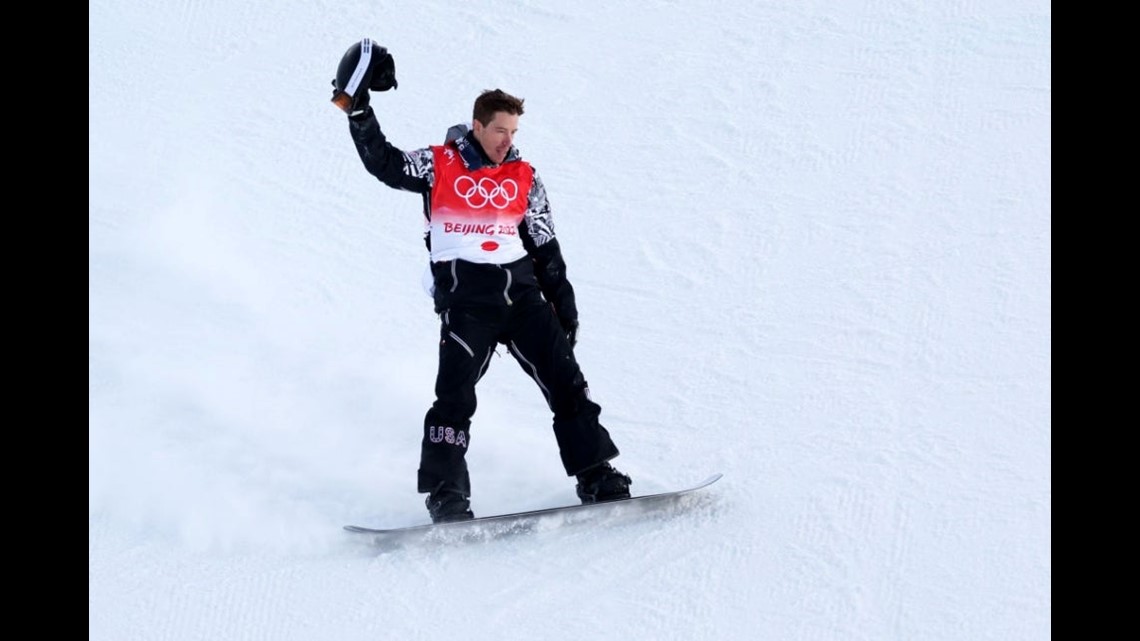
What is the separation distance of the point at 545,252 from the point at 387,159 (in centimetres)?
76

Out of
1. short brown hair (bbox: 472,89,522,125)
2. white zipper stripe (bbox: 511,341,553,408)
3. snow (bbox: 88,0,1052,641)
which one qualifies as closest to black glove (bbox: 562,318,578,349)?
white zipper stripe (bbox: 511,341,553,408)

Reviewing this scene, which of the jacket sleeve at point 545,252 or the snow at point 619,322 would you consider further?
the jacket sleeve at point 545,252

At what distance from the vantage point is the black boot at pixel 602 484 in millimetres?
5129

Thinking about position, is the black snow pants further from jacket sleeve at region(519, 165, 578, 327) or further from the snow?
the snow

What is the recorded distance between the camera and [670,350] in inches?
274

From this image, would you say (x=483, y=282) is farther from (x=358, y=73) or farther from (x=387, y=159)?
(x=358, y=73)

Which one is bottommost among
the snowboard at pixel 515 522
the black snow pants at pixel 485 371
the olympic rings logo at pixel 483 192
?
the snowboard at pixel 515 522

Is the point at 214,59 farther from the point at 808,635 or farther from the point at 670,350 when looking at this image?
the point at 808,635

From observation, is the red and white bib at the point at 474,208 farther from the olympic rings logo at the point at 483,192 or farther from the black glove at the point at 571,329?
the black glove at the point at 571,329

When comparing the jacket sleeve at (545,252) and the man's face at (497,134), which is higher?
the man's face at (497,134)

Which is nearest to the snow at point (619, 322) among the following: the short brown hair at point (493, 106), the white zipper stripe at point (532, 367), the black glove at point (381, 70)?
the white zipper stripe at point (532, 367)

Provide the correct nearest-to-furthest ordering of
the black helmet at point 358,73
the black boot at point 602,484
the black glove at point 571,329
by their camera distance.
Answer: the black helmet at point 358,73, the black boot at point 602,484, the black glove at point 571,329

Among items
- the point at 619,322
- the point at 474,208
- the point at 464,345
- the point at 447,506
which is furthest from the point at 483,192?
the point at 619,322

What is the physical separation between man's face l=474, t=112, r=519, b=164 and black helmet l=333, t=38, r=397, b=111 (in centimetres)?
38
